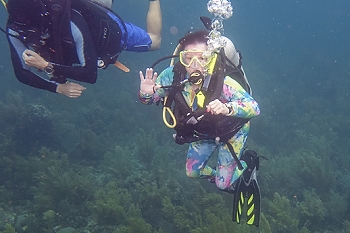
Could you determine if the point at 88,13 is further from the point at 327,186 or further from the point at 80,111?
the point at 80,111

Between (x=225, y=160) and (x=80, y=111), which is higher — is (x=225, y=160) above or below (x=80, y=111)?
above

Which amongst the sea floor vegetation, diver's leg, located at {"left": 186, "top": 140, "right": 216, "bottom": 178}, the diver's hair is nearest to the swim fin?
the sea floor vegetation

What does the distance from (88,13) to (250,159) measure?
363 centimetres

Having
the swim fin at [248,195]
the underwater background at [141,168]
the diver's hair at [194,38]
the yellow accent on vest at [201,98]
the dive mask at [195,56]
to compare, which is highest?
the diver's hair at [194,38]

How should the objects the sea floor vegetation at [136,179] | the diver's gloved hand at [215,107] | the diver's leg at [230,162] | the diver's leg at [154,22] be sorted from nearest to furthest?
the diver's gloved hand at [215,107] → the diver's leg at [230,162] → the diver's leg at [154,22] → the sea floor vegetation at [136,179]

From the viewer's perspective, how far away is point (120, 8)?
3512 centimetres

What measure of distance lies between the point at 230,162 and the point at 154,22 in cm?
301

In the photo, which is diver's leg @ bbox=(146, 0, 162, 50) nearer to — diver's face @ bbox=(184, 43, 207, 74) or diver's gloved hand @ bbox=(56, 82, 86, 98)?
diver's face @ bbox=(184, 43, 207, 74)

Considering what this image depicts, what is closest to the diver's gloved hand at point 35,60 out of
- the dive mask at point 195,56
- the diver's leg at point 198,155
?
Result: the dive mask at point 195,56

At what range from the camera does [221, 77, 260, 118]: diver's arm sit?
3.25 meters

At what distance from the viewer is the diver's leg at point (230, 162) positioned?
4.34 m

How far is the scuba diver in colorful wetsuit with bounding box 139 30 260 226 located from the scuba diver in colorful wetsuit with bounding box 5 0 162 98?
0.76m

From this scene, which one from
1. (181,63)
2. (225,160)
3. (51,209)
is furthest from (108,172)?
(181,63)

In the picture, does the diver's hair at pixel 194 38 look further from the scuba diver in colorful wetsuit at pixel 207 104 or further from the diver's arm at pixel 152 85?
the diver's arm at pixel 152 85
